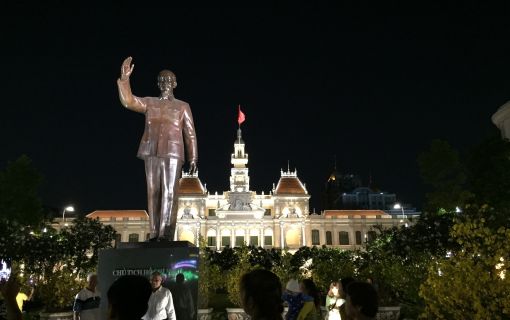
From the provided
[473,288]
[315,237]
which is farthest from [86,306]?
[315,237]

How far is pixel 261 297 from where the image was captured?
3123 mm

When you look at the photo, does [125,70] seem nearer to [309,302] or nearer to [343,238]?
[309,302]

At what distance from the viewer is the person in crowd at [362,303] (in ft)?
12.9

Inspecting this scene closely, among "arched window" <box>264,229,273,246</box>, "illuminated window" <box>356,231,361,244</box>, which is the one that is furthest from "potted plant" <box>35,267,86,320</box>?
"illuminated window" <box>356,231,361,244</box>

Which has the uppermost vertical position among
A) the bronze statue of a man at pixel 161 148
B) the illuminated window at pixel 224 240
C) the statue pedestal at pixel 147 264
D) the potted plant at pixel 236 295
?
the illuminated window at pixel 224 240

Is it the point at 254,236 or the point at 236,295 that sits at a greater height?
the point at 254,236

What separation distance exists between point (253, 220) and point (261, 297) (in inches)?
2535

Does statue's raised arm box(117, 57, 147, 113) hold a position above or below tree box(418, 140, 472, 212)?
below

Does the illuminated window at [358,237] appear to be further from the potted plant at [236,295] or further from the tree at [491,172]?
the potted plant at [236,295]

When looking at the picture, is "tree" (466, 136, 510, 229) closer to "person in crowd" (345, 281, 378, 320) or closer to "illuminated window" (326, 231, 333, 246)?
"person in crowd" (345, 281, 378, 320)

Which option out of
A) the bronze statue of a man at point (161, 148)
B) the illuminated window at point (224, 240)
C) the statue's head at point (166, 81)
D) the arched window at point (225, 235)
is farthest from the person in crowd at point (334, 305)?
the arched window at point (225, 235)

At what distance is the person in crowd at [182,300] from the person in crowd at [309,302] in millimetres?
1683

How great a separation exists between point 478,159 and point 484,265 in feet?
68.1

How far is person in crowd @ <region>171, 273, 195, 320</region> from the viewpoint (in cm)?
684
